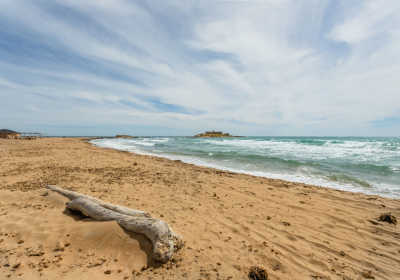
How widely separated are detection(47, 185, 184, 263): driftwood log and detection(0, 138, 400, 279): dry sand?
0.40 feet

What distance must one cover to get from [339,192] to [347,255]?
13.5ft

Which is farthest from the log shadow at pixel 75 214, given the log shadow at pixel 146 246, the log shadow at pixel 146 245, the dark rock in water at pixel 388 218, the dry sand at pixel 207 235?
the dark rock in water at pixel 388 218

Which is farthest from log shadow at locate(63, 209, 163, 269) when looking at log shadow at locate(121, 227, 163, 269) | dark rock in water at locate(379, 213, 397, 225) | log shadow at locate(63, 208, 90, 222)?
dark rock in water at locate(379, 213, 397, 225)

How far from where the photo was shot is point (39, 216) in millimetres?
3736

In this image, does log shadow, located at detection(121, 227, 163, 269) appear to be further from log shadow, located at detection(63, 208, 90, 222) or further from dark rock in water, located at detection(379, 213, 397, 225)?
dark rock in water, located at detection(379, 213, 397, 225)

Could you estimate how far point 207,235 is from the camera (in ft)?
11.0

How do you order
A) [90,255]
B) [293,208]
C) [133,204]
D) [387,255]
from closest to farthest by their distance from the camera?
[90,255] → [387,255] → [133,204] → [293,208]

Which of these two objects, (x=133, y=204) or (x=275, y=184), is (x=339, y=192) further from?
(x=133, y=204)

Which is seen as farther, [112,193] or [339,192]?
[339,192]

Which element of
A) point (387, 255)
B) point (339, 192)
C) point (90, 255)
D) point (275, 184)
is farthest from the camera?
point (275, 184)

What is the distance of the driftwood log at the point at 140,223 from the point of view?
8.77ft

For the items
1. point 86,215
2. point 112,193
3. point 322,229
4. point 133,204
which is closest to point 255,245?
point 322,229

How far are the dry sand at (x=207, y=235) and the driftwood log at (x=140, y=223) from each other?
4.8 inches

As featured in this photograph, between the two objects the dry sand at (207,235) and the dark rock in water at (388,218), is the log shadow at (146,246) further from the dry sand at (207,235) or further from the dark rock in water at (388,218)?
the dark rock in water at (388,218)
